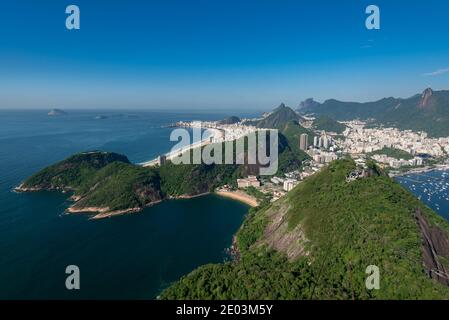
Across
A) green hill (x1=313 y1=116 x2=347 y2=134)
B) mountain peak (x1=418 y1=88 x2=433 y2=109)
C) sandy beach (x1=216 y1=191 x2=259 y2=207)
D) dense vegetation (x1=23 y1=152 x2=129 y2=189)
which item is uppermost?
mountain peak (x1=418 y1=88 x2=433 y2=109)

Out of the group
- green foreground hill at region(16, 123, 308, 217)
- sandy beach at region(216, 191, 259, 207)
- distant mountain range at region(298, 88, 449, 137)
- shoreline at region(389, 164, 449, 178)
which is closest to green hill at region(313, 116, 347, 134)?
distant mountain range at region(298, 88, 449, 137)

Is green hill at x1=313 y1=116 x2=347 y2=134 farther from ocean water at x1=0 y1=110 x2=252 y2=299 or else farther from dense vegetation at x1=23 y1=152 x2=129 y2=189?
dense vegetation at x1=23 y1=152 x2=129 y2=189

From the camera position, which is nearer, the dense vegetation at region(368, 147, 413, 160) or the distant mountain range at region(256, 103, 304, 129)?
the dense vegetation at region(368, 147, 413, 160)

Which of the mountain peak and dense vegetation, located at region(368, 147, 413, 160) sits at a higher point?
the mountain peak

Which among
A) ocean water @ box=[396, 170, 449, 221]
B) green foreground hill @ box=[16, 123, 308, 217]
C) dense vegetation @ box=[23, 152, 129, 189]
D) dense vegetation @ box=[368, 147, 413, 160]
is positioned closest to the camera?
green foreground hill @ box=[16, 123, 308, 217]

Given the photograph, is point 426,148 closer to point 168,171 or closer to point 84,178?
point 168,171

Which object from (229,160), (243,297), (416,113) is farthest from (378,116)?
(243,297)
